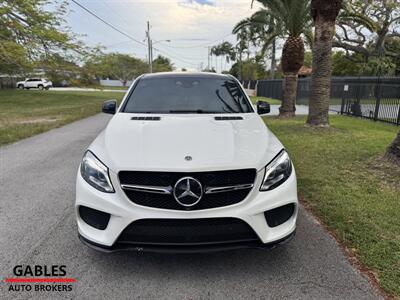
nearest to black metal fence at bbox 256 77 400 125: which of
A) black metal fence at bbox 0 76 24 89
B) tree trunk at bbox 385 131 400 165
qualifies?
tree trunk at bbox 385 131 400 165

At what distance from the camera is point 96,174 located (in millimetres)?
2613

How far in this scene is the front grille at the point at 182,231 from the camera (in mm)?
2393

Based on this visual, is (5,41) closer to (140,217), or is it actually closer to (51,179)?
(51,179)

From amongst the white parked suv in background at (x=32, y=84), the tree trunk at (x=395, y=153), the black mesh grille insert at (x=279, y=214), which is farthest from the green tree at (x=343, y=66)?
the black mesh grille insert at (x=279, y=214)

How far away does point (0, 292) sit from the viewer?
2469mm

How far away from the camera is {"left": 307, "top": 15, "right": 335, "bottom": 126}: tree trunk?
9.42 meters

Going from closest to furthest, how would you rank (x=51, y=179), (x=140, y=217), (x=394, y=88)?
(x=140, y=217), (x=51, y=179), (x=394, y=88)

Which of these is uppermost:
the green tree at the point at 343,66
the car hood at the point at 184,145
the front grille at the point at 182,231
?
the green tree at the point at 343,66

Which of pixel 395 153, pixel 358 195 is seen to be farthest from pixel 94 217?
pixel 395 153

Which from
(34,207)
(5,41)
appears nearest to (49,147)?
(34,207)

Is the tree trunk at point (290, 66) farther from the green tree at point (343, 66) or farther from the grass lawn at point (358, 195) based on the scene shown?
the green tree at point (343, 66)

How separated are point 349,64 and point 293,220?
43567 millimetres

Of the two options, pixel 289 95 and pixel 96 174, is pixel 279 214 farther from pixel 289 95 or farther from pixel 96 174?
pixel 289 95

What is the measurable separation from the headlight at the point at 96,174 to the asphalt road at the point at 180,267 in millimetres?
758
